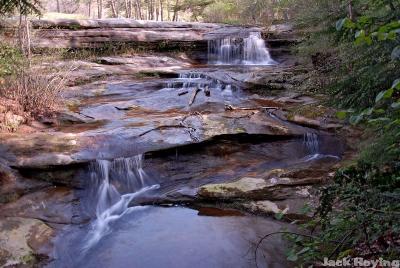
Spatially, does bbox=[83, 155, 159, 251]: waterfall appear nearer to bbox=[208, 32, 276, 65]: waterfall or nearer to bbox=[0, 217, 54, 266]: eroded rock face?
bbox=[0, 217, 54, 266]: eroded rock face

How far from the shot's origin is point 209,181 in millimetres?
6969

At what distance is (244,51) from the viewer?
1686 cm

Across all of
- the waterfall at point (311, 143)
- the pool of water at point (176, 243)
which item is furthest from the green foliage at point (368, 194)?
the waterfall at point (311, 143)

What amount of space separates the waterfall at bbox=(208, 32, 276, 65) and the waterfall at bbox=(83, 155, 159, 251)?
34.6 feet

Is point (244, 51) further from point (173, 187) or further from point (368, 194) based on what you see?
point (368, 194)

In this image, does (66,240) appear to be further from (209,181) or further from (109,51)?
→ (109,51)

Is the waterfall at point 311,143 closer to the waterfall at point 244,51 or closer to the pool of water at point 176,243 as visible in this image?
the pool of water at point 176,243

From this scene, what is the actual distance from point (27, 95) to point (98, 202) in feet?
11.5

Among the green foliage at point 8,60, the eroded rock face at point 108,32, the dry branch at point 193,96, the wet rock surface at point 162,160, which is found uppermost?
the eroded rock face at point 108,32

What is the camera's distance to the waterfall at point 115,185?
253 inches

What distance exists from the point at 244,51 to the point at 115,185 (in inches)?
454

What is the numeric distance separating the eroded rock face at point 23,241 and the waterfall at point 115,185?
0.82 meters

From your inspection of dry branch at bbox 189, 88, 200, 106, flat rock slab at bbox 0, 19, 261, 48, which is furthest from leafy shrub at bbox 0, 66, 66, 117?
flat rock slab at bbox 0, 19, 261, 48

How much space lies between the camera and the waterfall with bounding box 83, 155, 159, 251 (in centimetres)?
643
